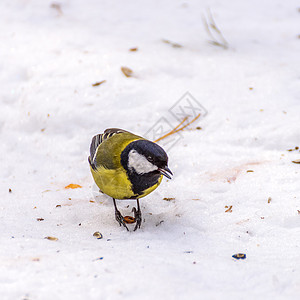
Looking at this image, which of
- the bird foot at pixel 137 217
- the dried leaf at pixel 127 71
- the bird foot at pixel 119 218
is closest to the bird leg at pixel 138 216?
the bird foot at pixel 137 217

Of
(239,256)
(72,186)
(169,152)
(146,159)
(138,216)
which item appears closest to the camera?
(239,256)

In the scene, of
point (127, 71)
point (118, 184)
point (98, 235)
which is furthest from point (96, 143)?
point (127, 71)

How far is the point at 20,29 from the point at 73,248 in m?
4.11

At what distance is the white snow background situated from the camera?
7.67ft

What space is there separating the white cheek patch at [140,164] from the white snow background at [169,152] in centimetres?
47

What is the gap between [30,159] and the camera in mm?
4219

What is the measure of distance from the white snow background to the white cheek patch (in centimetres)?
47

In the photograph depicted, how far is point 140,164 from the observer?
296 centimetres

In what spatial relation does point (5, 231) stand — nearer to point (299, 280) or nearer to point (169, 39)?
point (299, 280)

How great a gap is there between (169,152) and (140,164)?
1250 mm

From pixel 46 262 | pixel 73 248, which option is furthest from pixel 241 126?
pixel 46 262

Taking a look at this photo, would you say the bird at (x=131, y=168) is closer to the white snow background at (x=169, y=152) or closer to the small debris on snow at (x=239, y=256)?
the white snow background at (x=169, y=152)

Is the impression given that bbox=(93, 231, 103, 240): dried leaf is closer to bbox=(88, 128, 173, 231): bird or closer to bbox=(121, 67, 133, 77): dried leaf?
bbox=(88, 128, 173, 231): bird

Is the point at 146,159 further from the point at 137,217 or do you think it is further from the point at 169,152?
the point at 169,152
